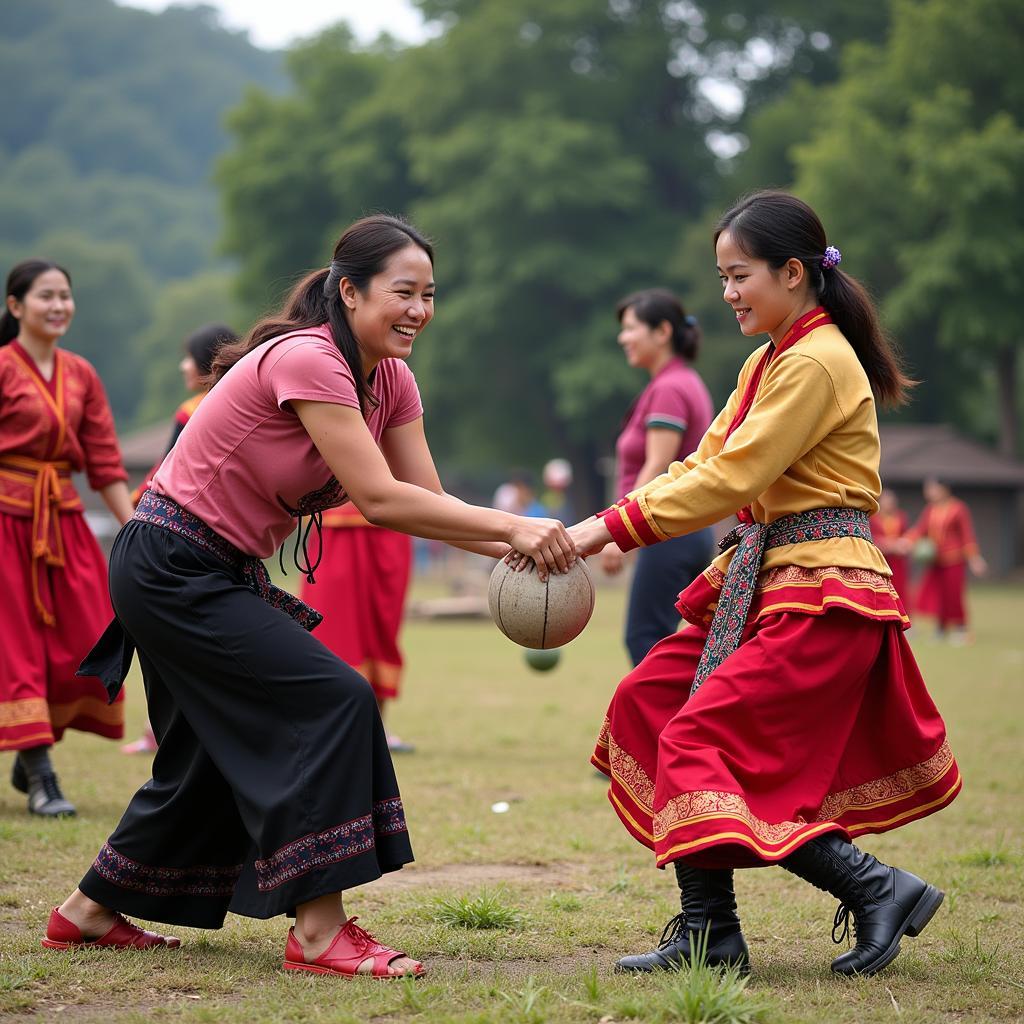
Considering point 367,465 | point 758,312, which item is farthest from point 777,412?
point 367,465

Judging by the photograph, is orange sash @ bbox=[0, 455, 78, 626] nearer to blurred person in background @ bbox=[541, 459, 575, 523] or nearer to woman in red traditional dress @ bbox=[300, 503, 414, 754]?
woman in red traditional dress @ bbox=[300, 503, 414, 754]

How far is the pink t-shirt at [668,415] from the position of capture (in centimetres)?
754

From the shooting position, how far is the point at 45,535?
22.5 feet

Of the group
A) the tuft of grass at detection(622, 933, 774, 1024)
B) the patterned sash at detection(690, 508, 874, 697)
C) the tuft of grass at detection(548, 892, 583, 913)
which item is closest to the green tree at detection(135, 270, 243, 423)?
the tuft of grass at detection(548, 892, 583, 913)

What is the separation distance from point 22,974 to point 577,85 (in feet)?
132

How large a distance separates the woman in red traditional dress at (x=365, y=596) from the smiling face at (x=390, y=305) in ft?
14.6

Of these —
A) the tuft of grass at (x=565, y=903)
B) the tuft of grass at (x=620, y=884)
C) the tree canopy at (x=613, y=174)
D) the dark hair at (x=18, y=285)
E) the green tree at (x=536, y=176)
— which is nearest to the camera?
the tuft of grass at (x=565, y=903)

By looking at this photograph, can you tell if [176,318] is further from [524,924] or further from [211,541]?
[211,541]

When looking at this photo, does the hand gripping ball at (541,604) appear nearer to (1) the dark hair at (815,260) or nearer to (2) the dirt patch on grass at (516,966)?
(2) the dirt patch on grass at (516,966)

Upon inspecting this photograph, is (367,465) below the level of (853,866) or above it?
above

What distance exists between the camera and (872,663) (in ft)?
13.9

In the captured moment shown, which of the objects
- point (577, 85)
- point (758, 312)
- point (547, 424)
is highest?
point (577, 85)

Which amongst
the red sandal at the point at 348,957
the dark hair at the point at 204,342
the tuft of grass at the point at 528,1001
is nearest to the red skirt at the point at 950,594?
the dark hair at the point at 204,342

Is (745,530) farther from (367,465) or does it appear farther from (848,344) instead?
(367,465)
